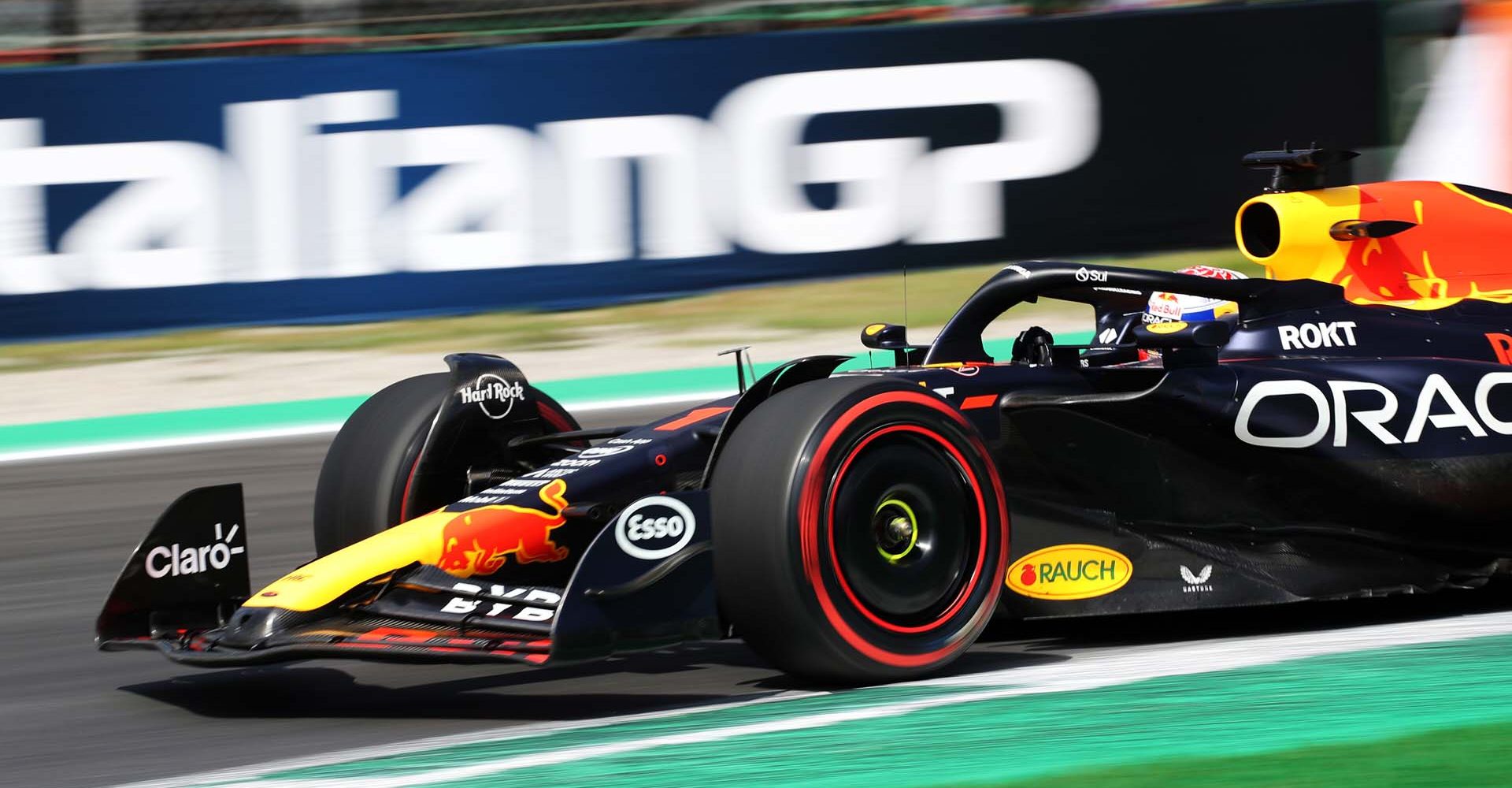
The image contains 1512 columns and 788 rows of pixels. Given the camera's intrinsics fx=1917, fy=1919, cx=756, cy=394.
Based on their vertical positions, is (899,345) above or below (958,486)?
above

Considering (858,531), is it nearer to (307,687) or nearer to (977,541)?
(977,541)

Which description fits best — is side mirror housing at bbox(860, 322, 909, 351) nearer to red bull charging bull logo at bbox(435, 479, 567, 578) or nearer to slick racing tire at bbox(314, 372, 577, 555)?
slick racing tire at bbox(314, 372, 577, 555)

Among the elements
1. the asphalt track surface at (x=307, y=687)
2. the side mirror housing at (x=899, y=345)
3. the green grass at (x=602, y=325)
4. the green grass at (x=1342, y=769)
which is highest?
the side mirror housing at (x=899, y=345)

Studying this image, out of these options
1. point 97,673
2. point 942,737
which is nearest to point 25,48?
point 97,673

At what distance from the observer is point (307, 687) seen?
5258mm

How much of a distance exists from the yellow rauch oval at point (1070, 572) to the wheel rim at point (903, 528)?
279 mm

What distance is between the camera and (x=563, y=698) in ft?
16.5

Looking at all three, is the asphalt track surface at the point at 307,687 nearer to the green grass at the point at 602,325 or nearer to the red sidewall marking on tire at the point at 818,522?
the red sidewall marking on tire at the point at 818,522

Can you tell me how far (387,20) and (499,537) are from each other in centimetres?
1009

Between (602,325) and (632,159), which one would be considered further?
(602,325)

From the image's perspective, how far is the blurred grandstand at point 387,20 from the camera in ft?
44.2

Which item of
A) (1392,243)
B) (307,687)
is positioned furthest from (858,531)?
(1392,243)

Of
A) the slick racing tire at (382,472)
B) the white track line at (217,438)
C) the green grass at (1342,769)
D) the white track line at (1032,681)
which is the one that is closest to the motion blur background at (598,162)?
the white track line at (217,438)

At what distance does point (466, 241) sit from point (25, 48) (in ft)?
11.6
